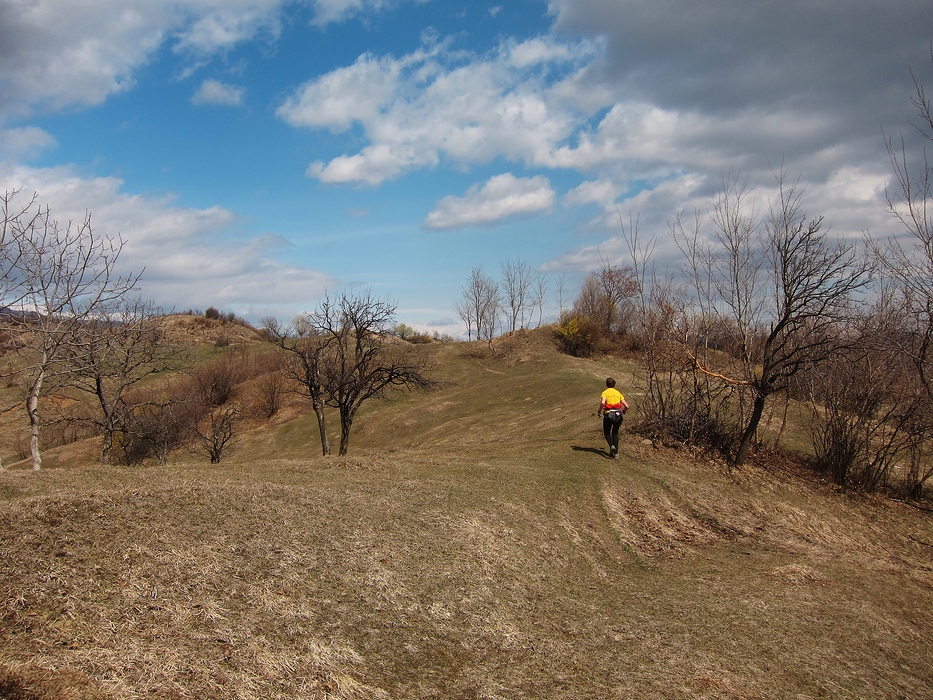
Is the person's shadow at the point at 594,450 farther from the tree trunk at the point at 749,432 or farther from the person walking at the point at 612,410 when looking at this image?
the tree trunk at the point at 749,432

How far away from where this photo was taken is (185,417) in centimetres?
3669

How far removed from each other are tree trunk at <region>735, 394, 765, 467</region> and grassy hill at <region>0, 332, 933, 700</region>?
65.0 inches

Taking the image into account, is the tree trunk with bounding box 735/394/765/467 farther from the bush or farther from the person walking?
the bush

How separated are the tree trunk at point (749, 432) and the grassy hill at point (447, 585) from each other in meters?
1.65

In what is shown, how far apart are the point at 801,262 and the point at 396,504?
1124cm

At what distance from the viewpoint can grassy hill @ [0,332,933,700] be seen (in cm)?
487

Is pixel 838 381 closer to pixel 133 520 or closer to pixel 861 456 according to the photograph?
pixel 861 456

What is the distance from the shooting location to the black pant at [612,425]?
1342 centimetres

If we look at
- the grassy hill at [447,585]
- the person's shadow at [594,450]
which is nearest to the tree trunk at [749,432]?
the grassy hill at [447,585]

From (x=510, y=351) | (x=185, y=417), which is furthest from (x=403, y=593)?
(x=510, y=351)

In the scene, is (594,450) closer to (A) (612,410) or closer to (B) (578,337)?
(A) (612,410)

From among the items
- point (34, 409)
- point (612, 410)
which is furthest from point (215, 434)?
point (612, 410)

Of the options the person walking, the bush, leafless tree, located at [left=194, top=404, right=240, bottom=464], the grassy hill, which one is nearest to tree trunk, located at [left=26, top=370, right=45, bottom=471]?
the grassy hill

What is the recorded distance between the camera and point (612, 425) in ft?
45.2
